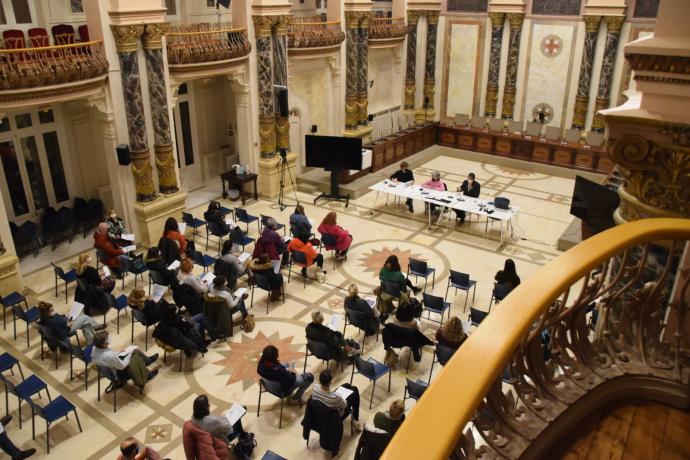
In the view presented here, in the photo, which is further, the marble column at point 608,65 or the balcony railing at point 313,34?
the marble column at point 608,65

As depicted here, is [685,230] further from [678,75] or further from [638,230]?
[678,75]

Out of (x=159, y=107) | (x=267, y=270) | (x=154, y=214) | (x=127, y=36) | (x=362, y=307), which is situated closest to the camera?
(x=362, y=307)

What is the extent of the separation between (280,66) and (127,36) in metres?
4.60

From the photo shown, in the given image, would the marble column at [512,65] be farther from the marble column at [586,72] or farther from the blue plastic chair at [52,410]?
the blue plastic chair at [52,410]

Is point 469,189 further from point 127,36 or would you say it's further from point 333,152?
point 127,36

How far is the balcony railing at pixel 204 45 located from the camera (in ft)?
40.9

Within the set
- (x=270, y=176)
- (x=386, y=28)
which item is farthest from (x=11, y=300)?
(x=386, y=28)

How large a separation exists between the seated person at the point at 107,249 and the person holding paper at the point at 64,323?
7.34 ft

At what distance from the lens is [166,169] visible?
41.7 ft

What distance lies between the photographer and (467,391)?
162 centimetres

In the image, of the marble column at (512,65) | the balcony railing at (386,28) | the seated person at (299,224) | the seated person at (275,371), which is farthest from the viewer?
the marble column at (512,65)

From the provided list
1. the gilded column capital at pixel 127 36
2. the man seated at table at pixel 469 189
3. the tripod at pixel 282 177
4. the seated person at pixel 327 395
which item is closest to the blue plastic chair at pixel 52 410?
the seated person at pixel 327 395

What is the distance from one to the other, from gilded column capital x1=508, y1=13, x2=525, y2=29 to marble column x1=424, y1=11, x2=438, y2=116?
2826mm

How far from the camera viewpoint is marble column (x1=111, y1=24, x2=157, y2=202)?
11234mm
